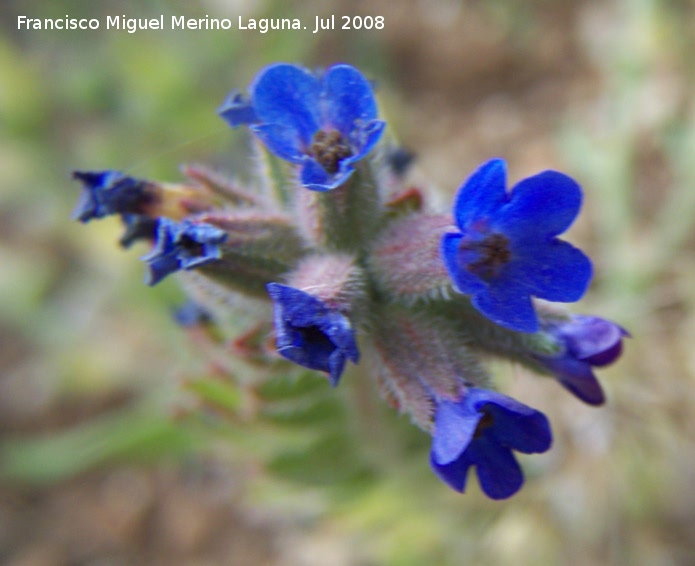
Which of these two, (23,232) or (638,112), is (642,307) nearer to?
(638,112)

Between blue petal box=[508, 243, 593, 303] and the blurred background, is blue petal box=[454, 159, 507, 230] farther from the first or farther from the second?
the blurred background

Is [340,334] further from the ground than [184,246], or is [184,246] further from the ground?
[184,246]

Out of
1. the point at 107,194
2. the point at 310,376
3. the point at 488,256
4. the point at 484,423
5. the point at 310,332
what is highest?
the point at 107,194

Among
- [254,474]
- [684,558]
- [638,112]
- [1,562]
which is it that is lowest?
[1,562]

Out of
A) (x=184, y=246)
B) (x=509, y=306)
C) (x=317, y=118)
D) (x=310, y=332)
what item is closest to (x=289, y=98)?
(x=317, y=118)

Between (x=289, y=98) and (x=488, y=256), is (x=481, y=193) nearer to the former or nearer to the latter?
(x=488, y=256)

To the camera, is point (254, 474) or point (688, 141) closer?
point (254, 474)

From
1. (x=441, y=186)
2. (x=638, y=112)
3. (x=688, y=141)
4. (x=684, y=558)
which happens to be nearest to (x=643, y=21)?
(x=638, y=112)
